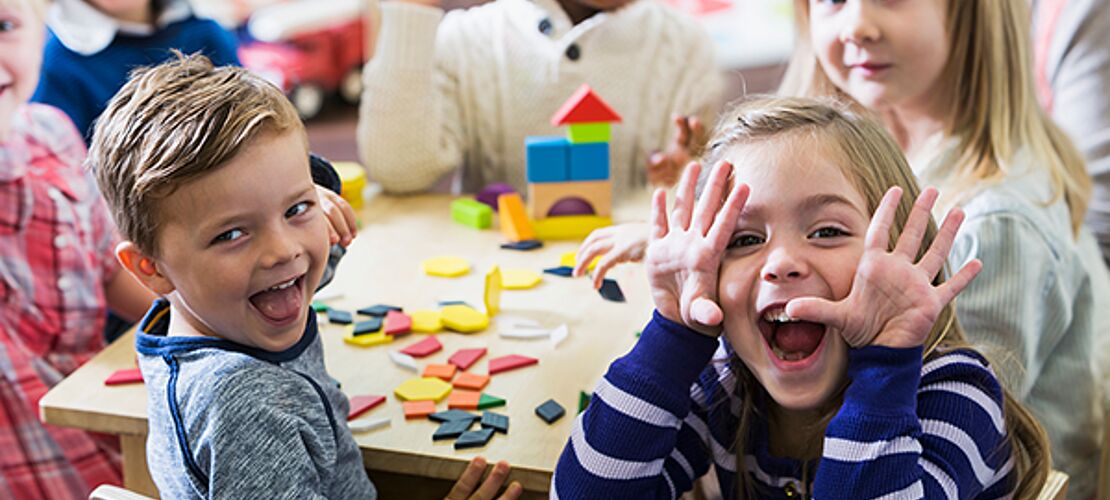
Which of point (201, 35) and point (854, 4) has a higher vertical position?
point (854, 4)

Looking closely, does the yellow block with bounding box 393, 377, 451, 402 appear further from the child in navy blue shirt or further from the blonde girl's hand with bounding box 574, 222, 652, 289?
the child in navy blue shirt

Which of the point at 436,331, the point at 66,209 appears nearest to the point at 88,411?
the point at 436,331

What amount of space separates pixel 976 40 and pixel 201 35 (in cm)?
127

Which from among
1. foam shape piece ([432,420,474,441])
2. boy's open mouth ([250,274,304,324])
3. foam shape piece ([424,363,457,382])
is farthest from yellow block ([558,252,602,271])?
boy's open mouth ([250,274,304,324])

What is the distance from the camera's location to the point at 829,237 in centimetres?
96

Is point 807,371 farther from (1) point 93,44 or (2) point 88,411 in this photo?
(1) point 93,44

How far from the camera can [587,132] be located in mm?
1645

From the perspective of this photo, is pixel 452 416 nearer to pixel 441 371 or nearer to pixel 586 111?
pixel 441 371

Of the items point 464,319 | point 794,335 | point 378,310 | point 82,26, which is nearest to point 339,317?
point 378,310

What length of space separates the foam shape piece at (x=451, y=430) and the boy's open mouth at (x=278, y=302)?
0.19 m

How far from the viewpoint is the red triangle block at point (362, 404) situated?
1.16m

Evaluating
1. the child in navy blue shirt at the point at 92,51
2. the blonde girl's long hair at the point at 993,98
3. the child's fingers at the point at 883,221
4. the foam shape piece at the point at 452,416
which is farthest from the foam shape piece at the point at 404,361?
the child in navy blue shirt at the point at 92,51

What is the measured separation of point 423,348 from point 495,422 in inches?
7.6

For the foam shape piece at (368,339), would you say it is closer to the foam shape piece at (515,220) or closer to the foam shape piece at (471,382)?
the foam shape piece at (471,382)
